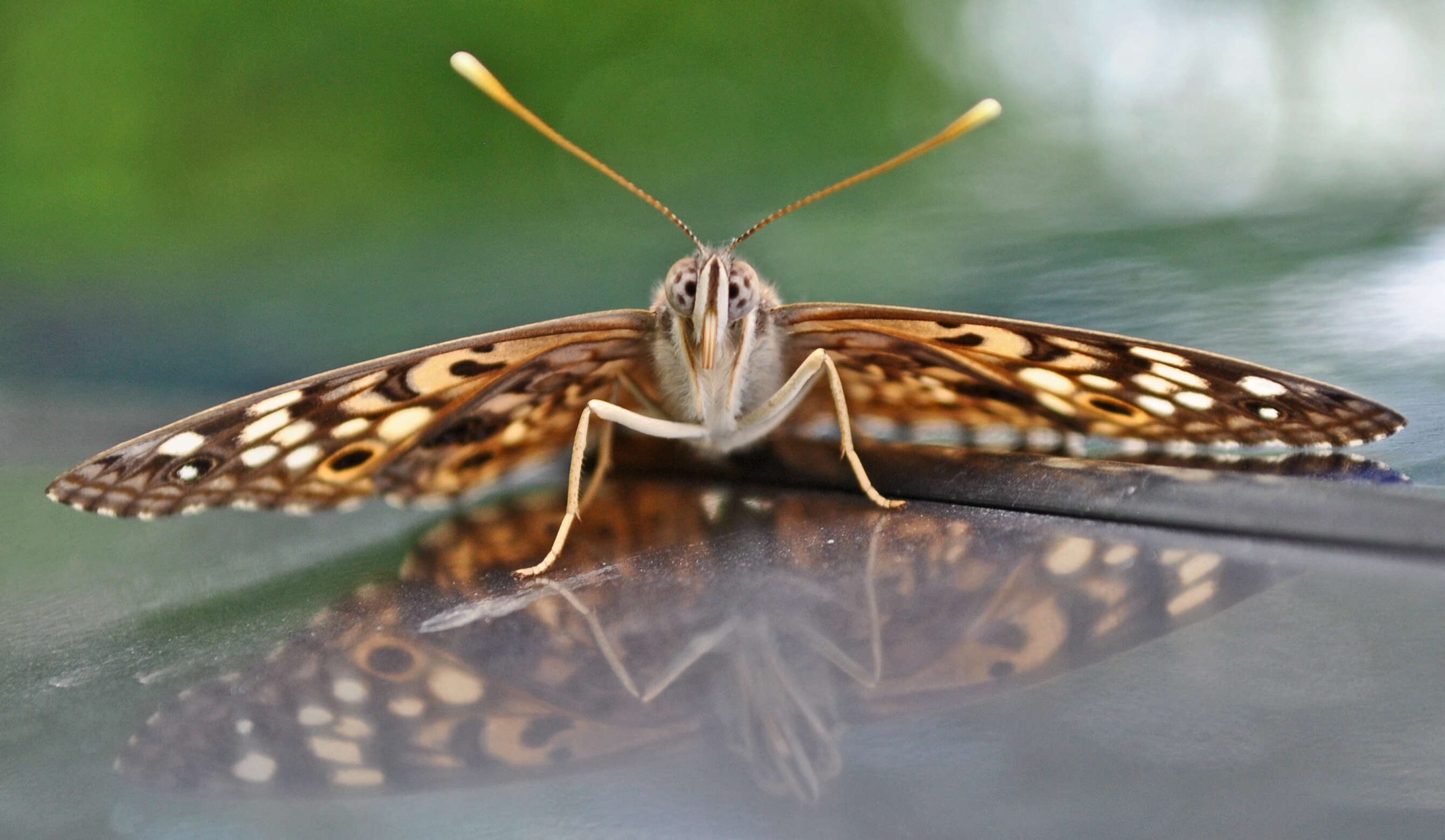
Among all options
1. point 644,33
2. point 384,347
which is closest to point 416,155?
point 644,33

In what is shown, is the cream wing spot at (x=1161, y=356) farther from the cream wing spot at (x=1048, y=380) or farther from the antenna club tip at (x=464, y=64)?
the antenna club tip at (x=464, y=64)

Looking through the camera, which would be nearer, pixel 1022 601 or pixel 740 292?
pixel 1022 601

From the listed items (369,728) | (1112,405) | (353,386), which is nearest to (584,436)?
(353,386)

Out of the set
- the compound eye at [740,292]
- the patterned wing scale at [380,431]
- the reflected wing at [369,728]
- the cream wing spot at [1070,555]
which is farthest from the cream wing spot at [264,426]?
the cream wing spot at [1070,555]

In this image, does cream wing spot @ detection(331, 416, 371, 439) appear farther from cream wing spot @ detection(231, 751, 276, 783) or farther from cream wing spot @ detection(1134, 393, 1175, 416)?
A: cream wing spot @ detection(1134, 393, 1175, 416)

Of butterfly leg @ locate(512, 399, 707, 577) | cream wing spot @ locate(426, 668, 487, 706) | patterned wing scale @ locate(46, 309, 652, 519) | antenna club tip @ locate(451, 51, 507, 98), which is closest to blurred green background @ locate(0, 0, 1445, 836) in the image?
patterned wing scale @ locate(46, 309, 652, 519)

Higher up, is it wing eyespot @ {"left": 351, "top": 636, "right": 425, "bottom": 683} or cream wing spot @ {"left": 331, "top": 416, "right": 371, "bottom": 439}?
cream wing spot @ {"left": 331, "top": 416, "right": 371, "bottom": 439}

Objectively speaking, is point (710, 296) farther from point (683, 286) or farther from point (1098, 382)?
point (1098, 382)
